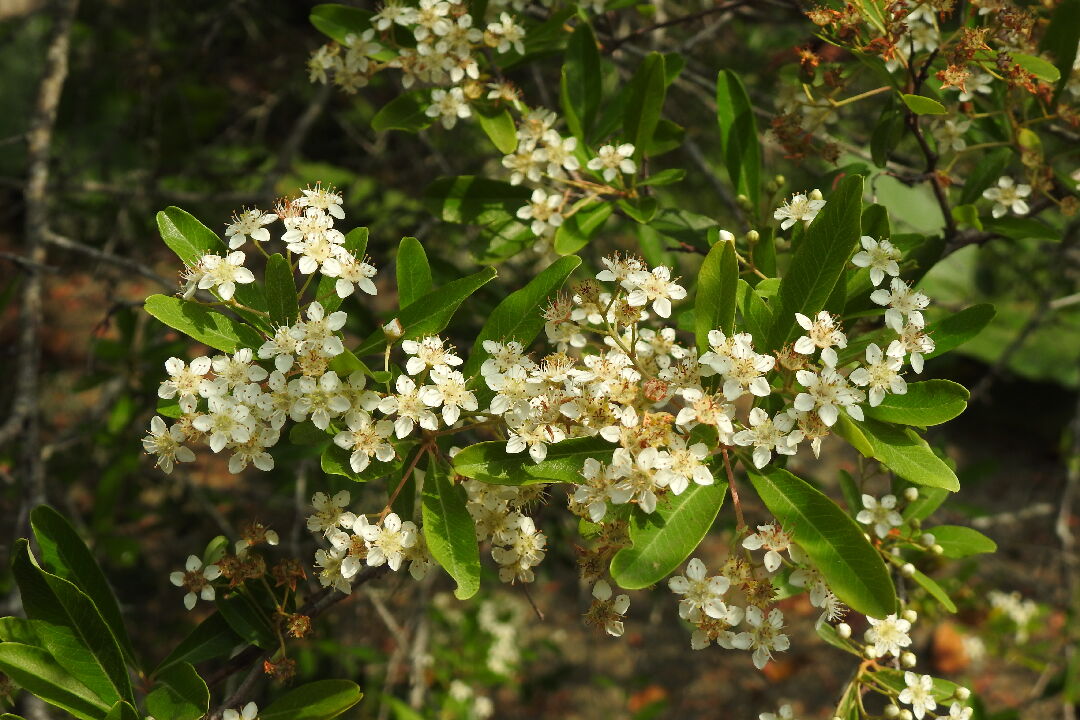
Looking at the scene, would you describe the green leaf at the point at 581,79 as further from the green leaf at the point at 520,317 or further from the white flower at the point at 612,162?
the green leaf at the point at 520,317

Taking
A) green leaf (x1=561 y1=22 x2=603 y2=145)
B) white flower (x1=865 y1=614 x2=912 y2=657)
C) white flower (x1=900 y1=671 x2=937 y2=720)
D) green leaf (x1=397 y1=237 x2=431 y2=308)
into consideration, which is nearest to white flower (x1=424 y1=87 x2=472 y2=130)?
green leaf (x1=561 y1=22 x2=603 y2=145)

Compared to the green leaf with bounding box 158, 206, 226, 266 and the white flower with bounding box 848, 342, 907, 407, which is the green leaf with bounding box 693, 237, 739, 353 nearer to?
the white flower with bounding box 848, 342, 907, 407

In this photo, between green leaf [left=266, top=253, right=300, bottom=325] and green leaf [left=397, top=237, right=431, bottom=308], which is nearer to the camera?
green leaf [left=266, top=253, right=300, bottom=325]

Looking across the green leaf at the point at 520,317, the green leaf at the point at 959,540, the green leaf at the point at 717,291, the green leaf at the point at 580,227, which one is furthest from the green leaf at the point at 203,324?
the green leaf at the point at 959,540

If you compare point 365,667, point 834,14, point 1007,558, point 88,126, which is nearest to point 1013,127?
point 834,14

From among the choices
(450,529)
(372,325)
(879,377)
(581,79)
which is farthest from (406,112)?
(879,377)

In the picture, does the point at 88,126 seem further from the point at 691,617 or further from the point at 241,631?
the point at 691,617

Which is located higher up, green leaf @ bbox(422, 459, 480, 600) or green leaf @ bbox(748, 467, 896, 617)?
green leaf @ bbox(748, 467, 896, 617)
